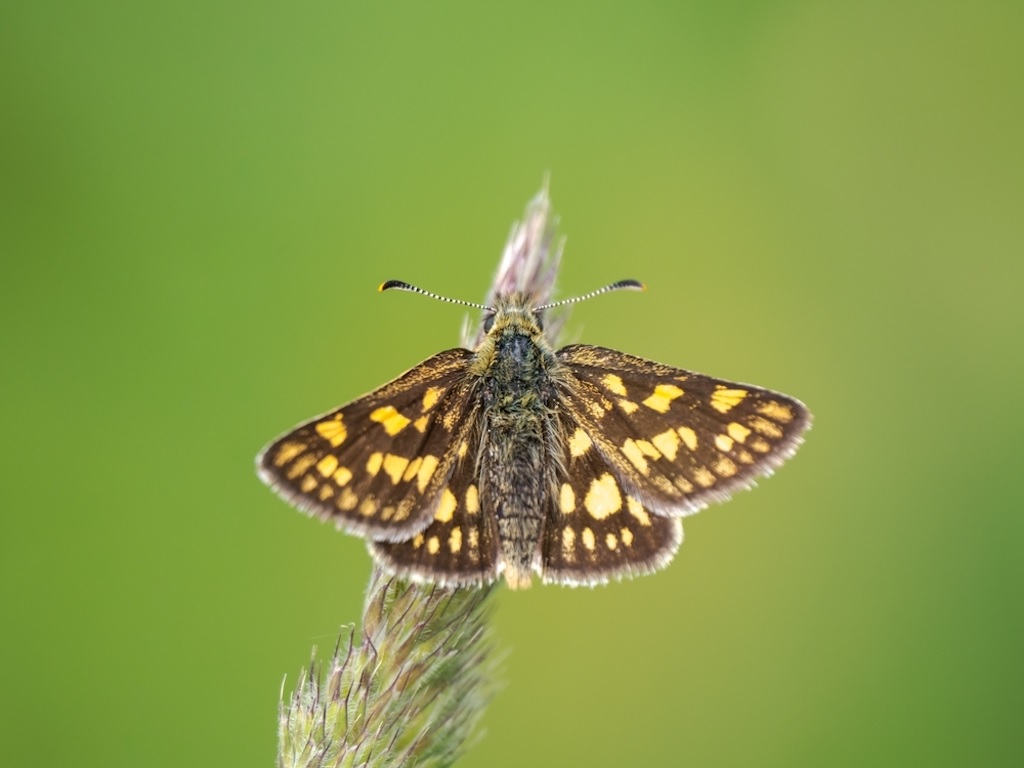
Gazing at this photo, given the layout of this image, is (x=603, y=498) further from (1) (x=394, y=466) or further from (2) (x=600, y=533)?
(1) (x=394, y=466)

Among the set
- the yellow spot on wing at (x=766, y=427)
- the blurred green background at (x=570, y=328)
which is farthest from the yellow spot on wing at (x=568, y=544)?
the blurred green background at (x=570, y=328)

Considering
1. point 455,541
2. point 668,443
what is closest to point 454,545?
point 455,541

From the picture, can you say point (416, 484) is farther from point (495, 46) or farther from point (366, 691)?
point (495, 46)

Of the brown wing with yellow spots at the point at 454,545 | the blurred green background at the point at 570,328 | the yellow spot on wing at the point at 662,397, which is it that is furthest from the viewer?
the blurred green background at the point at 570,328

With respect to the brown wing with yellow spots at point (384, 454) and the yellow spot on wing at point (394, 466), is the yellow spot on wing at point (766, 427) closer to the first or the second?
the brown wing with yellow spots at point (384, 454)

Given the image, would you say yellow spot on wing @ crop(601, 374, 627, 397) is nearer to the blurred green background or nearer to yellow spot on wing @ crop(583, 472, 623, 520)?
yellow spot on wing @ crop(583, 472, 623, 520)

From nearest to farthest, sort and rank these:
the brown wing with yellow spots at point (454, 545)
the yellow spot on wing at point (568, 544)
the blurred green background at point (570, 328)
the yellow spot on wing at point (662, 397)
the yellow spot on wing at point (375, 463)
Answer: the brown wing with yellow spots at point (454, 545) < the yellow spot on wing at point (375, 463) < the yellow spot on wing at point (568, 544) < the yellow spot on wing at point (662, 397) < the blurred green background at point (570, 328)

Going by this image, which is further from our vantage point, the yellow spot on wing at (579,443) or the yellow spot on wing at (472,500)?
the yellow spot on wing at (579,443)
